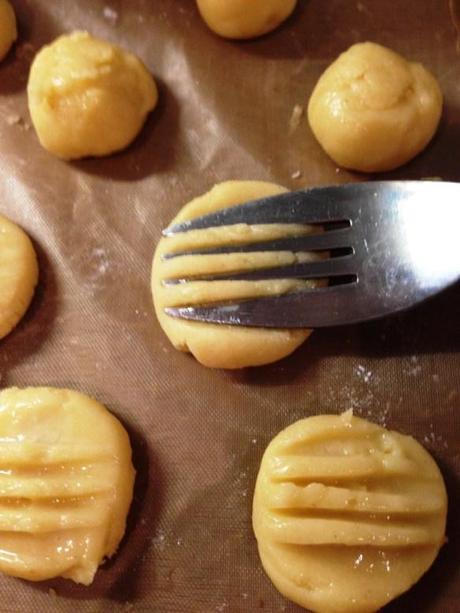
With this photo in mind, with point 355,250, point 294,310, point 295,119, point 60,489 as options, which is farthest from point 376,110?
point 60,489

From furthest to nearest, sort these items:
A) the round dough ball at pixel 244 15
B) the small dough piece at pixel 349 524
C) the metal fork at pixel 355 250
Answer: the round dough ball at pixel 244 15
the metal fork at pixel 355 250
the small dough piece at pixel 349 524

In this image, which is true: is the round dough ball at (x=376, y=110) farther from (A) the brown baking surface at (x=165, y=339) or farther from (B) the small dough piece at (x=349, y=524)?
(B) the small dough piece at (x=349, y=524)

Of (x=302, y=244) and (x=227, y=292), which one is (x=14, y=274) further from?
(x=302, y=244)

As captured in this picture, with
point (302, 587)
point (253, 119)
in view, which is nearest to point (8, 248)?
point (253, 119)

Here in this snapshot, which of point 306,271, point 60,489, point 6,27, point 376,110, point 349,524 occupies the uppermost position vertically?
point 6,27

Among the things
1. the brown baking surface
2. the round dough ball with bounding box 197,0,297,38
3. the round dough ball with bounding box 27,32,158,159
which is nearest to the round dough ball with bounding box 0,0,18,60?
the brown baking surface

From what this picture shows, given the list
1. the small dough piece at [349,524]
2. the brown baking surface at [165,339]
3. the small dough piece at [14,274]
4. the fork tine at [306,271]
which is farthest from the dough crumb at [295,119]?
the small dough piece at [349,524]
